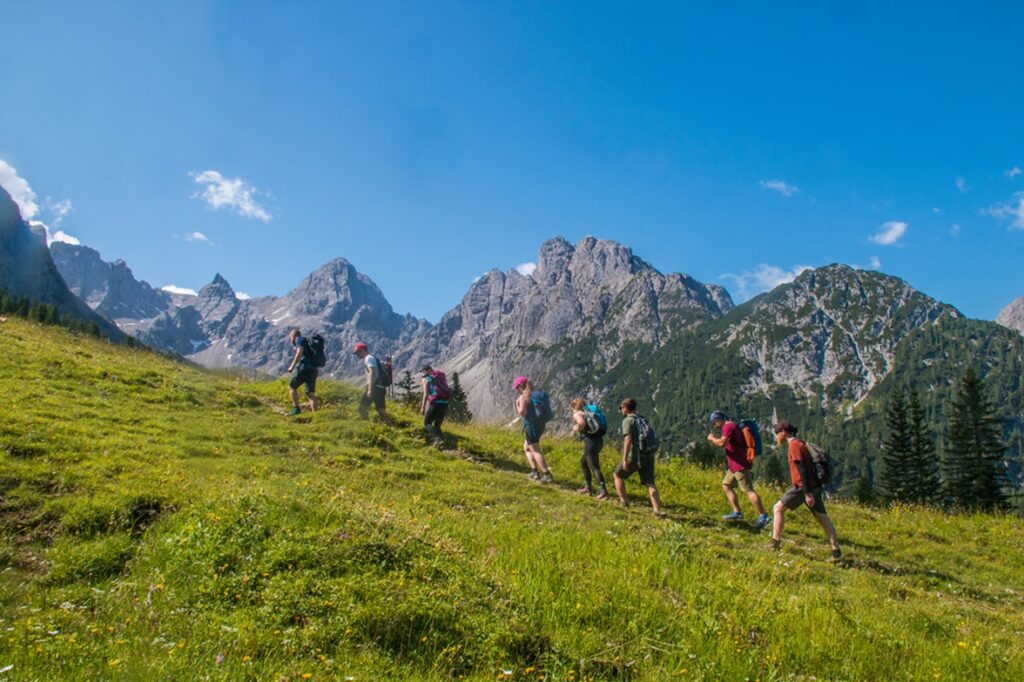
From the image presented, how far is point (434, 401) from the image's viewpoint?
62.9ft

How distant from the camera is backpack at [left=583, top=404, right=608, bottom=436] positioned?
1605 cm

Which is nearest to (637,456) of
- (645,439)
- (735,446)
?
(645,439)

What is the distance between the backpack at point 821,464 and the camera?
12273mm

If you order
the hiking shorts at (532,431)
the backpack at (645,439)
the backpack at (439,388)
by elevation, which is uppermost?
the backpack at (439,388)

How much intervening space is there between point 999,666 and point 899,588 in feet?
→ 13.5

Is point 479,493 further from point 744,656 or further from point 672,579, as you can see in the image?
point 744,656

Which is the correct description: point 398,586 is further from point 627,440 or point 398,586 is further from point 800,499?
point 800,499

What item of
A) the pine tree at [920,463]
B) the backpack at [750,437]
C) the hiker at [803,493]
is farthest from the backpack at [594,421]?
the pine tree at [920,463]

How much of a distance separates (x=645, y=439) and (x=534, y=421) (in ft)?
12.9

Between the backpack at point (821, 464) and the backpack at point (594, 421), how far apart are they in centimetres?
530

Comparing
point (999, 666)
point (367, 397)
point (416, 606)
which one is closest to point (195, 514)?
point (416, 606)

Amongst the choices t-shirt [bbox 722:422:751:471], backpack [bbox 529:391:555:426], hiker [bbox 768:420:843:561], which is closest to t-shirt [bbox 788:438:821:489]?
hiker [bbox 768:420:843:561]

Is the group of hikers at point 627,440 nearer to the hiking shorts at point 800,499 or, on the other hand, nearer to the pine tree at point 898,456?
the hiking shorts at point 800,499

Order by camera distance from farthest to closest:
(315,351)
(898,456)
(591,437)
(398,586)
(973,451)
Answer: (898,456) < (973,451) < (315,351) < (591,437) < (398,586)
